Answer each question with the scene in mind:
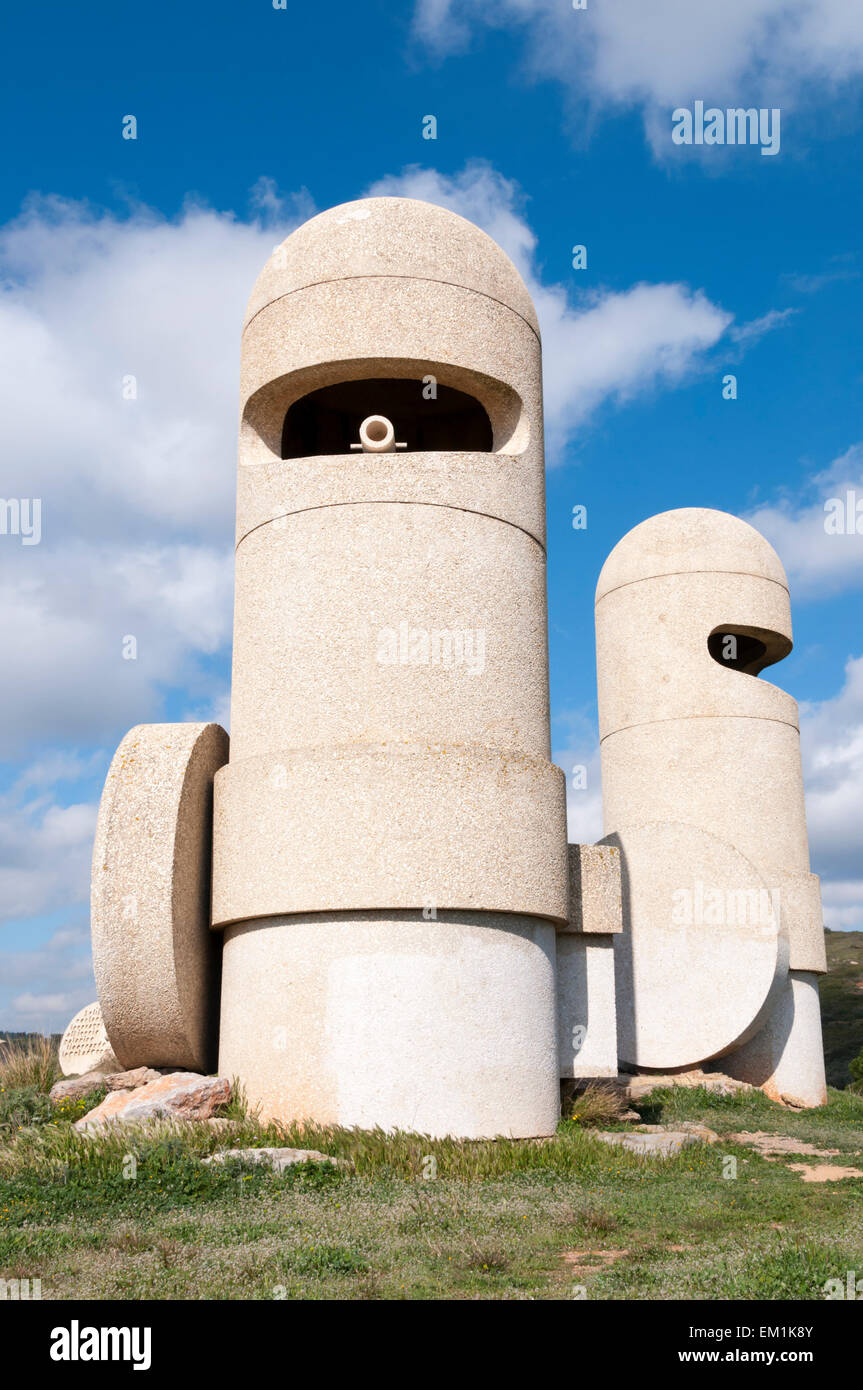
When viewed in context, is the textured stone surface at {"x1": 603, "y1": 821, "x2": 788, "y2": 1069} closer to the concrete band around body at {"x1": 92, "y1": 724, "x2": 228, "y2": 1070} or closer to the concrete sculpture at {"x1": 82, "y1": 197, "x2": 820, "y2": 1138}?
the concrete sculpture at {"x1": 82, "y1": 197, "x2": 820, "y2": 1138}

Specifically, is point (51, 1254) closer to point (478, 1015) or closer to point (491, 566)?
point (478, 1015)

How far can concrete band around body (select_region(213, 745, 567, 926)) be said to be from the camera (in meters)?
10.8

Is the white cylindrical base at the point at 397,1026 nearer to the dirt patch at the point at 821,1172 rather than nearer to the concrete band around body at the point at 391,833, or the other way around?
the concrete band around body at the point at 391,833

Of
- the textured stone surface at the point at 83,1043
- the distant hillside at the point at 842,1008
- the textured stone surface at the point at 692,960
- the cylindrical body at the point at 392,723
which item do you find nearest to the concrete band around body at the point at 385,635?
the cylindrical body at the point at 392,723

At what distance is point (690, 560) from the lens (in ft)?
66.2

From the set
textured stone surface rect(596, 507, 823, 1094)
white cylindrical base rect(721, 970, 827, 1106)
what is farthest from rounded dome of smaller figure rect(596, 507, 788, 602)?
white cylindrical base rect(721, 970, 827, 1106)

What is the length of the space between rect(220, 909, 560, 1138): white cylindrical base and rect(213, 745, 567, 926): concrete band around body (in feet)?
0.82

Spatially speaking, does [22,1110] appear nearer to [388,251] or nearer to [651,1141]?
[651,1141]

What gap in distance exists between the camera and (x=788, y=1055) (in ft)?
62.5

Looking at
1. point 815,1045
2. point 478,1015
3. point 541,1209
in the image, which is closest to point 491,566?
point 478,1015

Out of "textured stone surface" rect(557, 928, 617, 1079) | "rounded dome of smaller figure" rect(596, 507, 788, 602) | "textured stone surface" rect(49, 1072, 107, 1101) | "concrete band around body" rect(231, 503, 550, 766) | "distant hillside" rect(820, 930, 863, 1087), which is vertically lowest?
"distant hillside" rect(820, 930, 863, 1087)

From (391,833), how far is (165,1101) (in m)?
2.88

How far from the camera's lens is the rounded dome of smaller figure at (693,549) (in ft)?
66.1

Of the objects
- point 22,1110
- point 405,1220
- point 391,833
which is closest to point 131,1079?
point 22,1110
